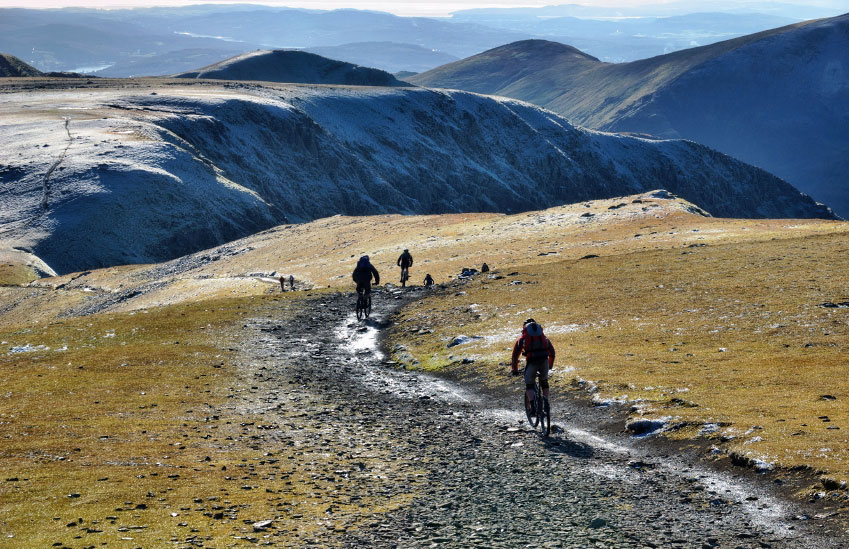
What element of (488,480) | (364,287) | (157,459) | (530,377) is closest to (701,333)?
(530,377)

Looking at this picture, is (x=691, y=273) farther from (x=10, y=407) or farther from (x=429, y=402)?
(x=10, y=407)

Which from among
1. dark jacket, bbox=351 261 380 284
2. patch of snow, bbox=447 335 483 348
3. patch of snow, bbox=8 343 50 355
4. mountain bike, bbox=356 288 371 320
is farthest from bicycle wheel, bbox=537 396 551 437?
patch of snow, bbox=8 343 50 355

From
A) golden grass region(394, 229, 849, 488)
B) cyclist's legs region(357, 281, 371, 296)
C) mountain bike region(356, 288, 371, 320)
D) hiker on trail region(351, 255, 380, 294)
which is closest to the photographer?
golden grass region(394, 229, 849, 488)

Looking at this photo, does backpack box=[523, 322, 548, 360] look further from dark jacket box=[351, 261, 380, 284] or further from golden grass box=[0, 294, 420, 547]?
dark jacket box=[351, 261, 380, 284]

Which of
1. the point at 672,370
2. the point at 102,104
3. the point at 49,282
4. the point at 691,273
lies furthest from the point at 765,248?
the point at 102,104

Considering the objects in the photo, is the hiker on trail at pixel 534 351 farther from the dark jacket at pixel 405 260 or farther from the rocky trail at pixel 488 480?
the dark jacket at pixel 405 260

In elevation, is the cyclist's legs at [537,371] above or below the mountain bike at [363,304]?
above

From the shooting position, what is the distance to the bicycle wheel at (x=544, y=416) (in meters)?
23.4

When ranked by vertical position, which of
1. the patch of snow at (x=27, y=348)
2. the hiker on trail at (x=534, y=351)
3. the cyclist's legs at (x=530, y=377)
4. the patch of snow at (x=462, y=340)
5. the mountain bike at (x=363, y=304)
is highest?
the hiker on trail at (x=534, y=351)

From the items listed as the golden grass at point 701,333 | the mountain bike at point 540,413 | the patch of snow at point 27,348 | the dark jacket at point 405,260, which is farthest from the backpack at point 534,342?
the dark jacket at point 405,260

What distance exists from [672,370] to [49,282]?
89.5m

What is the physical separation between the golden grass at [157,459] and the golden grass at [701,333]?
30.5 feet

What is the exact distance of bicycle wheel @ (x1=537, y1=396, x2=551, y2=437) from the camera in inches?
922

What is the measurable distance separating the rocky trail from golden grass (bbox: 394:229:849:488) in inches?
80.7
